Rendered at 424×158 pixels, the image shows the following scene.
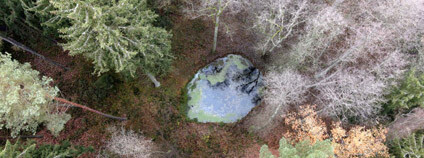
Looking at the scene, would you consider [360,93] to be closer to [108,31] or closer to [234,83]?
[234,83]

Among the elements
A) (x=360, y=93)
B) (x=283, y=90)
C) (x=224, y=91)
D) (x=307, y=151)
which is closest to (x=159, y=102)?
(x=224, y=91)

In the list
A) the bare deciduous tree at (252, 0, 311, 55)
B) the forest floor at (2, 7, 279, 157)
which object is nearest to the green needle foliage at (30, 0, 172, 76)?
the forest floor at (2, 7, 279, 157)

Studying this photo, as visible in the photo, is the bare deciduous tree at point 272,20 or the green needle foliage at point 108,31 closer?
the green needle foliage at point 108,31

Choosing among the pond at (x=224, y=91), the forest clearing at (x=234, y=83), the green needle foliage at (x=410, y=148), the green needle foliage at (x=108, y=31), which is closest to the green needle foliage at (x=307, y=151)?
the forest clearing at (x=234, y=83)

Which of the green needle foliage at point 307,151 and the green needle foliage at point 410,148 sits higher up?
the green needle foliage at point 307,151

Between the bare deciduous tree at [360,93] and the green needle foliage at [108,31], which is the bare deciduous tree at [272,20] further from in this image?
the green needle foliage at [108,31]

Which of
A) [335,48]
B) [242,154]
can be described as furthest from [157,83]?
[335,48]

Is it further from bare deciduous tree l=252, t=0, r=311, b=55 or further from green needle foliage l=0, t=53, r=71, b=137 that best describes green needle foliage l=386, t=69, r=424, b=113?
green needle foliage l=0, t=53, r=71, b=137

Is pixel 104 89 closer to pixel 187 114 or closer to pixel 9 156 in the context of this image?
pixel 187 114
